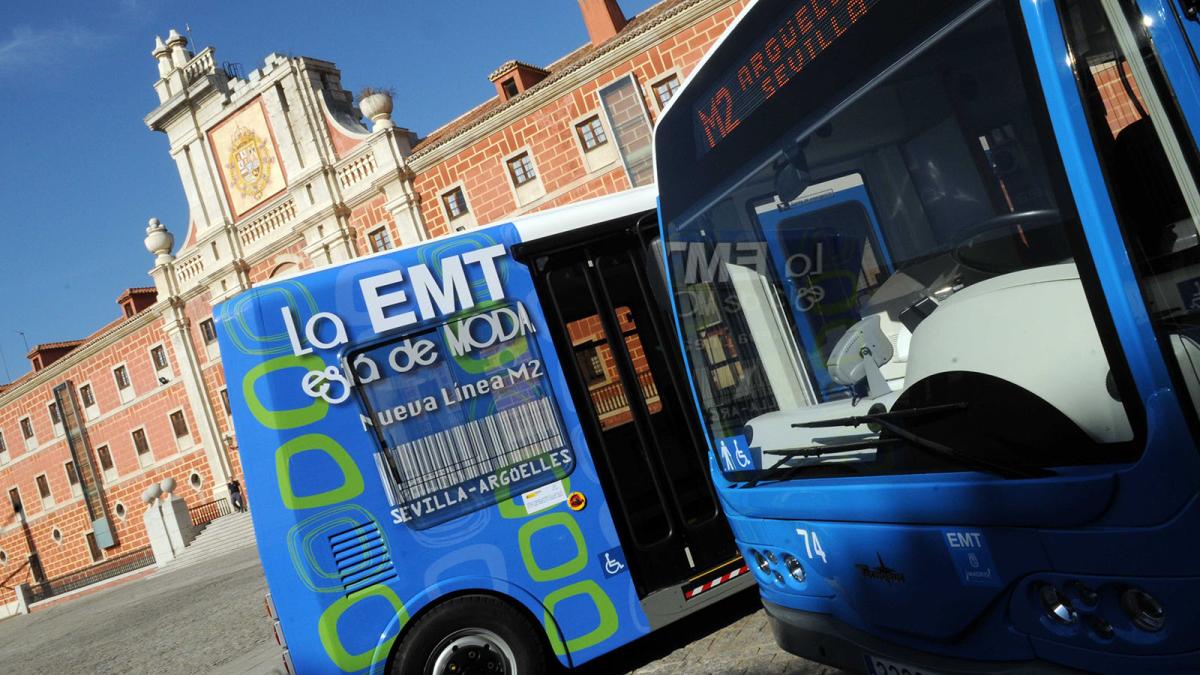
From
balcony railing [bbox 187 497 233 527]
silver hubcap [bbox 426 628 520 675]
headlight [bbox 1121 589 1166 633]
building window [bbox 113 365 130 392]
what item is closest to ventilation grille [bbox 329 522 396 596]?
silver hubcap [bbox 426 628 520 675]

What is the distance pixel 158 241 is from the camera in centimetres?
3425

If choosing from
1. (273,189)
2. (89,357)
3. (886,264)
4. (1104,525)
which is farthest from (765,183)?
(89,357)

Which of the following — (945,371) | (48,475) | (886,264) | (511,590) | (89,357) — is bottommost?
(511,590)

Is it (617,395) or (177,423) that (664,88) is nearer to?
(617,395)

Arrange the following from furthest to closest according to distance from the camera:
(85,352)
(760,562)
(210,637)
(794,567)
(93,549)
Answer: (93,549)
(85,352)
(210,637)
(760,562)
(794,567)

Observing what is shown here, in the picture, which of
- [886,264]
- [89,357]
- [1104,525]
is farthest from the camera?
[89,357]

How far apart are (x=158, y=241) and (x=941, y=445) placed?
35625 mm

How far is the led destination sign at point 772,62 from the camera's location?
2809 mm

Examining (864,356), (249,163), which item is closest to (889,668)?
(864,356)

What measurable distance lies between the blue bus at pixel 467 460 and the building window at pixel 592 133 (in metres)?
18.2

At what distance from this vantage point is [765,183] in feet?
10.8

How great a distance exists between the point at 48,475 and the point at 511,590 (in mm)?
42498

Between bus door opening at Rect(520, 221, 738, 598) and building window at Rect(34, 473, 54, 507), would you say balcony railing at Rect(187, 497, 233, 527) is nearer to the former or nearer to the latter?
building window at Rect(34, 473, 54, 507)

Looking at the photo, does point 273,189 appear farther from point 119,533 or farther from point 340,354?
point 340,354
